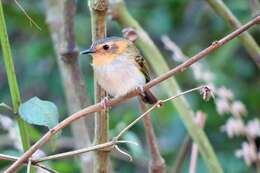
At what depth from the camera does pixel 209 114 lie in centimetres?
312

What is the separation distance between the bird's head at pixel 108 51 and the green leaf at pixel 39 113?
1.90ft

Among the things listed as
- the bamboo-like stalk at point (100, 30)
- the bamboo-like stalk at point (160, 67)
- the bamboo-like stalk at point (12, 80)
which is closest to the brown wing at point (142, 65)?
the bamboo-like stalk at point (160, 67)

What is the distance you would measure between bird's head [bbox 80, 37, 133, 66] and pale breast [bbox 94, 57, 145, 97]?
20 mm

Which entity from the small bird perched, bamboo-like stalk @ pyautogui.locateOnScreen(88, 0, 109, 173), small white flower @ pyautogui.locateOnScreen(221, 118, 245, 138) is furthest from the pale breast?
bamboo-like stalk @ pyautogui.locateOnScreen(88, 0, 109, 173)

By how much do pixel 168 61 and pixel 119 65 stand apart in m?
1.68

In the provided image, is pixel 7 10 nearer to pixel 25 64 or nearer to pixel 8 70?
pixel 25 64

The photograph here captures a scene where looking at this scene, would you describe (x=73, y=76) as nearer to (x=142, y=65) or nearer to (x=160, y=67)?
(x=160, y=67)

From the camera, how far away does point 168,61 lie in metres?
3.56

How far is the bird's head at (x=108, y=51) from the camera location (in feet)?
6.02

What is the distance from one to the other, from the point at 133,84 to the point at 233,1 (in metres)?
1.77

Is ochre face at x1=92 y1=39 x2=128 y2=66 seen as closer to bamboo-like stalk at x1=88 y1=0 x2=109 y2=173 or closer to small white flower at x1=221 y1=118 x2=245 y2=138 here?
small white flower at x1=221 y1=118 x2=245 y2=138

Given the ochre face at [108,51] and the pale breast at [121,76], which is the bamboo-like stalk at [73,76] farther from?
the ochre face at [108,51]

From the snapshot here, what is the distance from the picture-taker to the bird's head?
1.84 meters

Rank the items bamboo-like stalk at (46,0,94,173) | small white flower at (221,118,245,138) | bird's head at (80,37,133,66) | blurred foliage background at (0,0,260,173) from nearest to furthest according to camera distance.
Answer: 1. bamboo-like stalk at (46,0,94,173)
2. small white flower at (221,118,245,138)
3. bird's head at (80,37,133,66)
4. blurred foliage background at (0,0,260,173)
